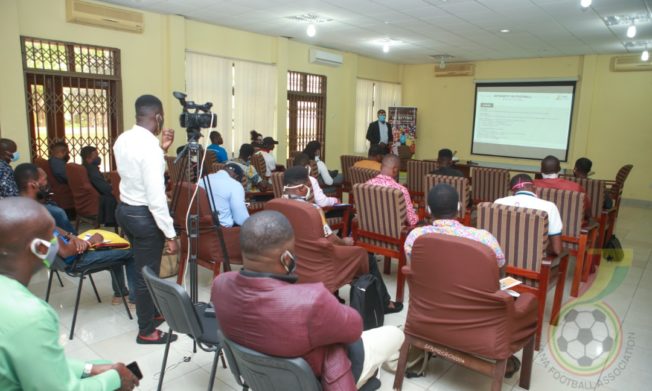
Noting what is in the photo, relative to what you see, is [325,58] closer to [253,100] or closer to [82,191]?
[253,100]

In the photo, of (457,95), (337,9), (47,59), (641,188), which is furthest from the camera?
(457,95)

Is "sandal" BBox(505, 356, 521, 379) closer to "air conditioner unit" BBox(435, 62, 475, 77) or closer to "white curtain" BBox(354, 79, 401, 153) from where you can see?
"white curtain" BBox(354, 79, 401, 153)

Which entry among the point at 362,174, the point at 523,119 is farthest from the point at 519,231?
the point at 523,119

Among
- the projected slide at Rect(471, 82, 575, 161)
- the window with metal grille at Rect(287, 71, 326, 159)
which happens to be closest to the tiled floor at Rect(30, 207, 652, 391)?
Answer: the window with metal grille at Rect(287, 71, 326, 159)

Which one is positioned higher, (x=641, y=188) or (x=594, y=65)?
(x=594, y=65)

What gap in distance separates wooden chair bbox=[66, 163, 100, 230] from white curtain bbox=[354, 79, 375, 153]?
6.37 metres

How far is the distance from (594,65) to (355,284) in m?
8.22

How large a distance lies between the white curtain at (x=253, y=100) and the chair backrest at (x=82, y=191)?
3.25 metres

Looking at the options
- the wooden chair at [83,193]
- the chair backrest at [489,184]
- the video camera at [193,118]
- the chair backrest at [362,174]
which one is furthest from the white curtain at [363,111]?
the video camera at [193,118]

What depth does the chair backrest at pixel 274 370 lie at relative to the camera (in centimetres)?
142

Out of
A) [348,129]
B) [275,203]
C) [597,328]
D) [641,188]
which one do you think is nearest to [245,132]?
[348,129]

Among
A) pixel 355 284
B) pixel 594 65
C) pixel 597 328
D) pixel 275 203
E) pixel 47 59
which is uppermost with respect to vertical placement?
pixel 594 65

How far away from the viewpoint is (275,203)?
2.91m

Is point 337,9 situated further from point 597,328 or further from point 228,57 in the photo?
point 597,328
